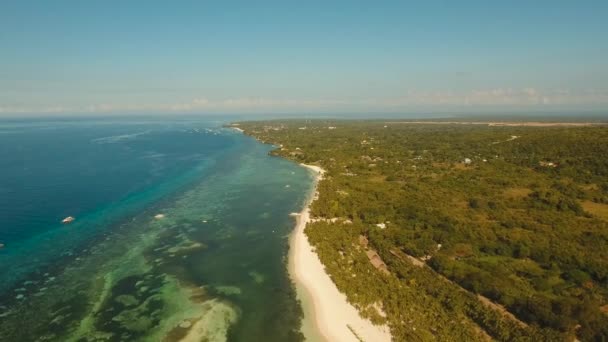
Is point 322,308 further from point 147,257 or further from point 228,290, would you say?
point 147,257

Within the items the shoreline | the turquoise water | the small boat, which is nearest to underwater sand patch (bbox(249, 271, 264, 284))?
the turquoise water

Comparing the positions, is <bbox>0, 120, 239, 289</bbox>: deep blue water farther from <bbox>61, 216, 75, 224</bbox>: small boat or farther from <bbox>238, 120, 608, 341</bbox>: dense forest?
<bbox>238, 120, 608, 341</bbox>: dense forest

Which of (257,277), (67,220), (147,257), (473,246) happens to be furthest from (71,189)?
(473,246)

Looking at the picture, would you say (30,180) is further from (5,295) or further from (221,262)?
(221,262)

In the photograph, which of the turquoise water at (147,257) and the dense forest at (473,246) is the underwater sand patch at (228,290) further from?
the dense forest at (473,246)

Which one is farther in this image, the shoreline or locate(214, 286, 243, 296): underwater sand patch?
locate(214, 286, 243, 296): underwater sand patch
